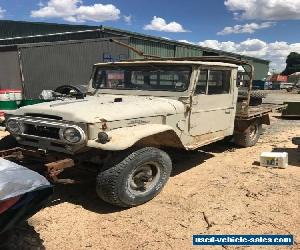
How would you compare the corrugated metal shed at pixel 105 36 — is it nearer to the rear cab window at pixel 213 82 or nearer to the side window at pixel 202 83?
the rear cab window at pixel 213 82

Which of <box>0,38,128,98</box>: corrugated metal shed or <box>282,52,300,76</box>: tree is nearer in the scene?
<box>0,38,128,98</box>: corrugated metal shed

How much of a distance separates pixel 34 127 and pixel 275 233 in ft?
10.3

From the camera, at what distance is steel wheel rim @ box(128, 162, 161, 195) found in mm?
4480

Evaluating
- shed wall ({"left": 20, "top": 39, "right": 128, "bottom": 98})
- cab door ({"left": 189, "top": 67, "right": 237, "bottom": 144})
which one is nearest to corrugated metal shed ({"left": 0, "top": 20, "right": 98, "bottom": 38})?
shed wall ({"left": 20, "top": 39, "right": 128, "bottom": 98})

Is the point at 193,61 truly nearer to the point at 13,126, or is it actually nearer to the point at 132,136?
the point at 132,136

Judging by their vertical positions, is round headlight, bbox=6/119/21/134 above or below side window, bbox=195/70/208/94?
below

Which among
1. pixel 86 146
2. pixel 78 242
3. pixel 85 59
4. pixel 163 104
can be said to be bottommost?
pixel 78 242

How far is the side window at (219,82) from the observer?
5.79 m

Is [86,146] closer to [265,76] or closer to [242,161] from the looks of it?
[242,161]

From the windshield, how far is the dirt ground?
1.46 metres

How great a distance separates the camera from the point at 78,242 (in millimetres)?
3658

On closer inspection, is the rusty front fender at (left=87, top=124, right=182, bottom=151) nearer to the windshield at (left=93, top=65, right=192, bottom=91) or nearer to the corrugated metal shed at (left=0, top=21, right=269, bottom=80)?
the windshield at (left=93, top=65, right=192, bottom=91)

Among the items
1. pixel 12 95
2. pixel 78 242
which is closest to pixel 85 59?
pixel 12 95

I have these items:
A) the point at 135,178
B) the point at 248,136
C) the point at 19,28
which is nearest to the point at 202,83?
the point at 135,178
